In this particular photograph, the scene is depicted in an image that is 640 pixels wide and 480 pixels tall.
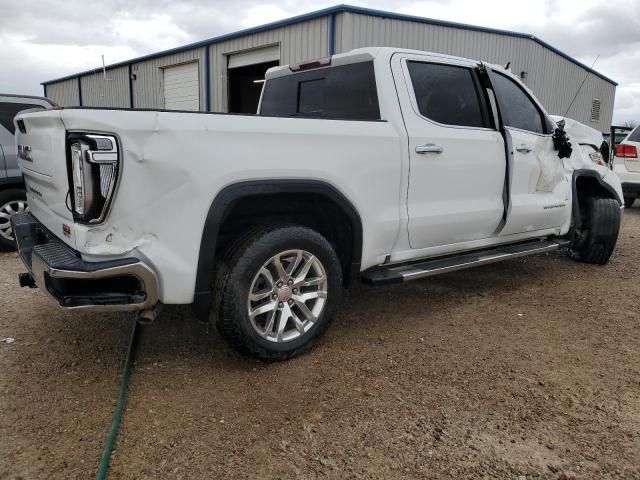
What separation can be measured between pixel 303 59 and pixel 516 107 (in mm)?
8443

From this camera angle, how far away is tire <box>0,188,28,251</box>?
574 cm

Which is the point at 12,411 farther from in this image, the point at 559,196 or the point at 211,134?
the point at 559,196

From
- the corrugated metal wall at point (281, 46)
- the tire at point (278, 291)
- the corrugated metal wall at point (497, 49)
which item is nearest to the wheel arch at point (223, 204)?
the tire at point (278, 291)

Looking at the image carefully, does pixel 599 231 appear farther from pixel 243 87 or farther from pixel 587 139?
pixel 243 87

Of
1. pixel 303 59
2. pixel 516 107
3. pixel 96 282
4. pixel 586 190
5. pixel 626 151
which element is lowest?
pixel 96 282

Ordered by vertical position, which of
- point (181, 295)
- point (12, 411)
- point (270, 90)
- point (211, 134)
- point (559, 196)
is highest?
point (270, 90)

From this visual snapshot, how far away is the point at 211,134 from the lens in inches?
104

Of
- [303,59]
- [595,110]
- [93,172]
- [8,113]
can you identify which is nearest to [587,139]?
[93,172]

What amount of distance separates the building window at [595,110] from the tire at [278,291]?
69.1 feet

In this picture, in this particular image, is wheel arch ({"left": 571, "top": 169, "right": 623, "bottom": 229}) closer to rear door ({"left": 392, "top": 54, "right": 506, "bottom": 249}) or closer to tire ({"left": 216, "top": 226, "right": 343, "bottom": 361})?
rear door ({"left": 392, "top": 54, "right": 506, "bottom": 249})

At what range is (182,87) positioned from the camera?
643 inches

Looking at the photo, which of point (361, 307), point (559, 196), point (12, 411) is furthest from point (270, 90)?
point (12, 411)

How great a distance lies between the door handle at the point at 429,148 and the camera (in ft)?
11.6

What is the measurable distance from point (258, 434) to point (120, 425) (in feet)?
2.21
